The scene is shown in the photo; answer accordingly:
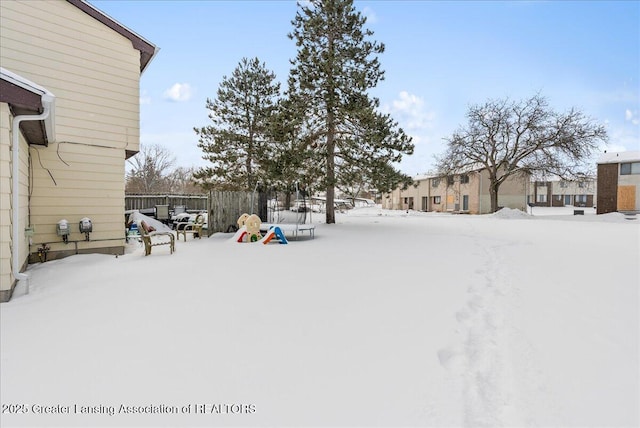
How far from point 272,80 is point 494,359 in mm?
21223

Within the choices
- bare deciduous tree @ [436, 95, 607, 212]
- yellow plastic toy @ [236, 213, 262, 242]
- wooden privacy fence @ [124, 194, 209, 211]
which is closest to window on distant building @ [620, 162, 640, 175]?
bare deciduous tree @ [436, 95, 607, 212]

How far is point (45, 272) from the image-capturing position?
6.29m

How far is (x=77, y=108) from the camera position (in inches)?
313

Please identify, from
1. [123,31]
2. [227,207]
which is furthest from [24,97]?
[227,207]

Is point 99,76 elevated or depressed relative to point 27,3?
depressed

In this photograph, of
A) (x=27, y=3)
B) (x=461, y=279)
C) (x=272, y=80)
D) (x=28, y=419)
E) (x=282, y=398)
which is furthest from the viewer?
(x=272, y=80)

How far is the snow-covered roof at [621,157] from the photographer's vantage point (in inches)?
1040

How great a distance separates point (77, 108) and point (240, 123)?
13.8m

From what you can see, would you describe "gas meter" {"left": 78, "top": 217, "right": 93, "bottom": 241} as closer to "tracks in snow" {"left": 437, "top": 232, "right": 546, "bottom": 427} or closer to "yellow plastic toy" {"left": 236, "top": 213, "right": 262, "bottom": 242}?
"yellow plastic toy" {"left": 236, "top": 213, "right": 262, "bottom": 242}

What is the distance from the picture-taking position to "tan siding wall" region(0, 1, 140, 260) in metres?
7.36

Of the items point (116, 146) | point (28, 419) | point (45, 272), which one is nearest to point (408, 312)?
point (28, 419)

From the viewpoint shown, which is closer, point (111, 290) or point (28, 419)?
point (28, 419)

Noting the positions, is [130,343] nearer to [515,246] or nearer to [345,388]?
[345,388]

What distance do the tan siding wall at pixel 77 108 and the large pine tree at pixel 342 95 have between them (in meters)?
8.38
